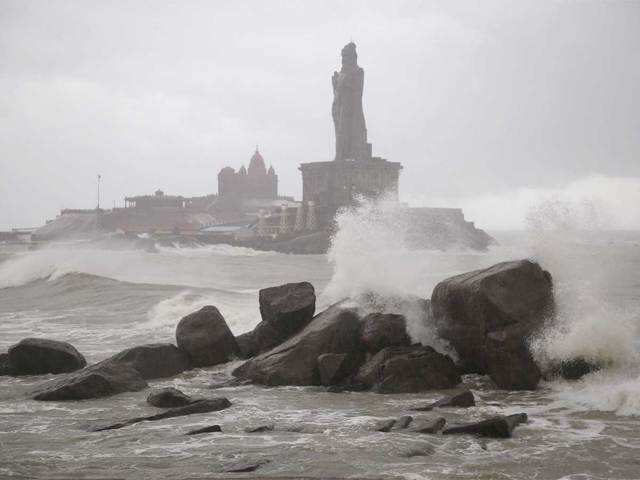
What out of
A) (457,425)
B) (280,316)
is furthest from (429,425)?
(280,316)

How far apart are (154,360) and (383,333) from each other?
2.93 metres

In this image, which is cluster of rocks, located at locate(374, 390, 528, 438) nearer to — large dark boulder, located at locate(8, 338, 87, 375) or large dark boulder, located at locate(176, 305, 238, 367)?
large dark boulder, located at locate(176, 305, 238, 367)

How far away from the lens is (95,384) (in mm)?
8500

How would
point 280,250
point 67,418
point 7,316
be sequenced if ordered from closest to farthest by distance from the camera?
point 67,418 < point 7,316 < point 280,250

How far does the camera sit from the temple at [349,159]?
68.6 m

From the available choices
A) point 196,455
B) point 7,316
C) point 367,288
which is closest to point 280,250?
point 7,316

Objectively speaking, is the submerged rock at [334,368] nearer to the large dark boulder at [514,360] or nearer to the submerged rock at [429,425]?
the large dark boulder at [514,360]

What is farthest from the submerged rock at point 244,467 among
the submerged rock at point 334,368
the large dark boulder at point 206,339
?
the large dark boulder at point 206,339

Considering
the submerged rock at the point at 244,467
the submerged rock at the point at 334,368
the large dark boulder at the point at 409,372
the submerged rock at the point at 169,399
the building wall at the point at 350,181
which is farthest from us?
the building wall at the point at 350,181

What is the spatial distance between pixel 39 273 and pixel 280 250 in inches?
1434

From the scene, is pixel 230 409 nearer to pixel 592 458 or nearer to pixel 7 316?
pixel 592 458

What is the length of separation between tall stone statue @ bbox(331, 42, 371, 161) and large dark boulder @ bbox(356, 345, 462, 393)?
199 feet

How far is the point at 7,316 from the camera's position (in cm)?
1755

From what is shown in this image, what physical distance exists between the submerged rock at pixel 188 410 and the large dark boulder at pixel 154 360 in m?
2.06
